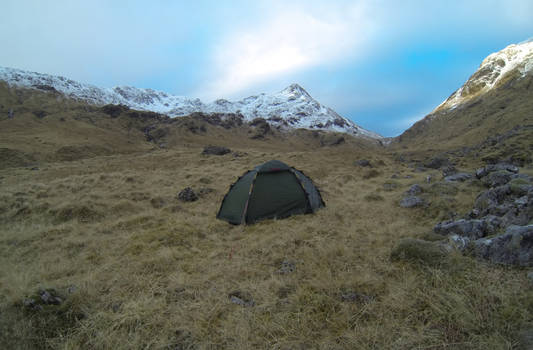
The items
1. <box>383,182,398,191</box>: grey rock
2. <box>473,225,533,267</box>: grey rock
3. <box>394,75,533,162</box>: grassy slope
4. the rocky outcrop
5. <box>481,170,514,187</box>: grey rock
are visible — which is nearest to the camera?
<box>473,225,533,267</box>: grey rock

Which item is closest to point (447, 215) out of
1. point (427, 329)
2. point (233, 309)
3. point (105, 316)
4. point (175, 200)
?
point (427, 329)

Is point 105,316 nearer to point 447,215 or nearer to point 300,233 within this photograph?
point 300,233

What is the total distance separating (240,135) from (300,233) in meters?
95.7

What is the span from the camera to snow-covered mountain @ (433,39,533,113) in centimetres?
9188

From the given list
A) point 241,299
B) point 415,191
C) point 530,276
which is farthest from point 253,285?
point 415,191

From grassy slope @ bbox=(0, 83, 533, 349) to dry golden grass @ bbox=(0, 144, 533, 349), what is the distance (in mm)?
21

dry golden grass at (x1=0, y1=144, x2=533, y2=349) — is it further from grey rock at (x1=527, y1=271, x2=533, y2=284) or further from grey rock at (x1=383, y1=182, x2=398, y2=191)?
grey rock at (x1=383, y1=182, x2=398, y2=191)

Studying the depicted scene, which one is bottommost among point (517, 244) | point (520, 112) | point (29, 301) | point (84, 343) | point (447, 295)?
point (84, 343)

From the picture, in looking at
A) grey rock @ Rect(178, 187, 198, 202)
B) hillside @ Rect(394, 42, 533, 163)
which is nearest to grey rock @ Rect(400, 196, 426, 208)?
grey rock @ Rect(178, 187, 198, 202)

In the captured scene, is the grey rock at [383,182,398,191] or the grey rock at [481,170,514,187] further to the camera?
the grey rock at [383,182,398,191]

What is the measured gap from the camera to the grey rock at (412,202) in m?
8.77

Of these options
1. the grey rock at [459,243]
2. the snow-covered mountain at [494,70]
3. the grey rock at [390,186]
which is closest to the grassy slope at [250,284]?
the grey rock at [459,243]

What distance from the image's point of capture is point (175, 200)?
39.7ft

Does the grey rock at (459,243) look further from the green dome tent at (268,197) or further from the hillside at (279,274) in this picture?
the green dome tent at (268,197)
